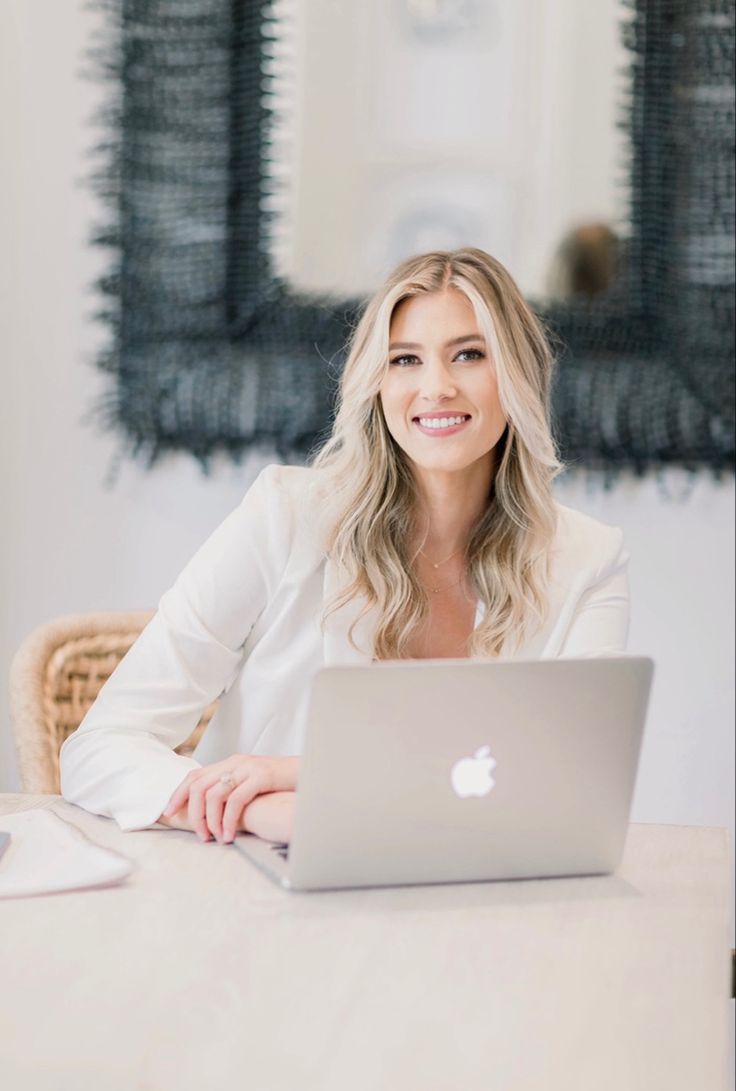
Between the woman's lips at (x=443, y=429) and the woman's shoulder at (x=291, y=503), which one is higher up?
the woman's lips at (x=443, y=429)

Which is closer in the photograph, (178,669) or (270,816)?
(270,816)

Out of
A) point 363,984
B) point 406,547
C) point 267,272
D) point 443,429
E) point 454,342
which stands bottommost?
point 363,984

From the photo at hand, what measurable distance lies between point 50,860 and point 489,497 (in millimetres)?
925

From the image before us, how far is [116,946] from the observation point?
1032 mm

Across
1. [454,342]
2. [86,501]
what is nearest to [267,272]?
[86,501]

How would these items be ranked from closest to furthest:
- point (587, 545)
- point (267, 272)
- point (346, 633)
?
point (346, 633) < point (587, 545) < point (267, 272)

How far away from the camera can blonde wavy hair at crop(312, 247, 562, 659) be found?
1.80 metres

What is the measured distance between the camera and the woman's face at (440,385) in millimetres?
1815

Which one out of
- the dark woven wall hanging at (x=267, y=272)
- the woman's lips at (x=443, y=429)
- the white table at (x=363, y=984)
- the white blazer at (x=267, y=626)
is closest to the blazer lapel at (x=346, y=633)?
the white blazer at (x=267, y=626)

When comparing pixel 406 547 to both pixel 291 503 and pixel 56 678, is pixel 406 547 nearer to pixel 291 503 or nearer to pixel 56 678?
pixel 291 503

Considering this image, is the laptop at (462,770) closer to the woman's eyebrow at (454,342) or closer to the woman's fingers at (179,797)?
the woman's fingers at (179,797)

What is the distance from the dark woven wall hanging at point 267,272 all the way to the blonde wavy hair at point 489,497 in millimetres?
571

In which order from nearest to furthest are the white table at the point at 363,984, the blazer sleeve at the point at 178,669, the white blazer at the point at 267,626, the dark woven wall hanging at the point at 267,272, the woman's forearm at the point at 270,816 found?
the white table at the point at 363,984 < the woman's forearm at the point at 270,816 < the blazer sleeve at the point at 178,669 < the white blazer at the point at 267,626 < the dark woven wall hanging at the point at 267,272

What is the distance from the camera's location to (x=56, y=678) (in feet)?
6.18
